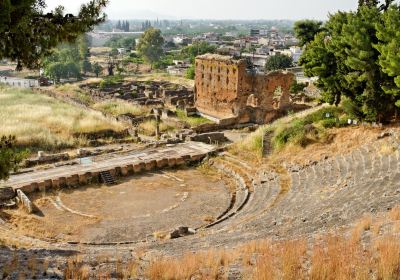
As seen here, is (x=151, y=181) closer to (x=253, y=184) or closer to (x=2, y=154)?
(x=253, y=184)

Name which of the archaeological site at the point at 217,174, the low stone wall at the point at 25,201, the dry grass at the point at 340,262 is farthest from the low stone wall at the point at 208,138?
the dry grass at the point at 340,262

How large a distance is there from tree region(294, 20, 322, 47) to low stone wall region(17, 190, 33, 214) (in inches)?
1206

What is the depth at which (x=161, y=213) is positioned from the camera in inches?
861

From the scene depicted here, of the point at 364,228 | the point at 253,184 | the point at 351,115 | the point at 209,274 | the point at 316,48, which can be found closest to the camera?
the point at 209,274

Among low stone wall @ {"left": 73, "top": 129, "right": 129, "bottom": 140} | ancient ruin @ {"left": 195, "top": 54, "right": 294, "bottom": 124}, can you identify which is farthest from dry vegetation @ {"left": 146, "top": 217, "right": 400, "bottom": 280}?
ancient ruin @ {"left": 195, "top": 54, "right": 294, "bottom": 124}

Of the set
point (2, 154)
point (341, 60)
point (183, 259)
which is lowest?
point (183, 259)

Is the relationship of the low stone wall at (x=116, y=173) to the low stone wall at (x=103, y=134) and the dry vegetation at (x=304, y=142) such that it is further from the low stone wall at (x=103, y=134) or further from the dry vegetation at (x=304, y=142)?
the low stone wall at (x=103, y=134)

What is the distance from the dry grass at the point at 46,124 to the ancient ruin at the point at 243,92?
10.8m

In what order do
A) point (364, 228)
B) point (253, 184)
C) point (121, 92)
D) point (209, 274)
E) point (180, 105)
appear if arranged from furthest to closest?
point (121, 92), point (180, 105), point (253, 184), point (364, 228), point (209, 274)

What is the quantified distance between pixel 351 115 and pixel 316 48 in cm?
549

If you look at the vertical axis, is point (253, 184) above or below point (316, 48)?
below

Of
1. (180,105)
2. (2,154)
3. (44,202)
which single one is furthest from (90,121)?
(2,154)

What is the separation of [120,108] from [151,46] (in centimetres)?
6670

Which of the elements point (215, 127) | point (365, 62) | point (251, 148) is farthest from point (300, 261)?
point (215, 127)
